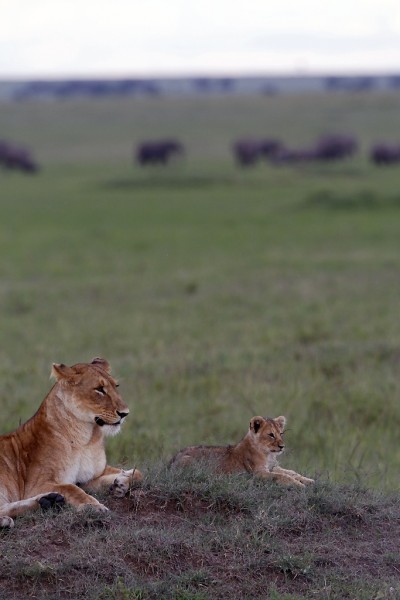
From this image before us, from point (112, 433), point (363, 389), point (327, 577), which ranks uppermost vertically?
point (112, 433)

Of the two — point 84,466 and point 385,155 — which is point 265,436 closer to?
point 84,466

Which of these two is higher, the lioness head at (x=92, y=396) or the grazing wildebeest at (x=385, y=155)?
the lioness head at (x=92, y=396)

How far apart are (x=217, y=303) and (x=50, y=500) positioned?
39.2ft

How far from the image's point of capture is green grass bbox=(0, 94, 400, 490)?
10.2 meters

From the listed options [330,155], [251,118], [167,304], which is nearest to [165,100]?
[251,118]

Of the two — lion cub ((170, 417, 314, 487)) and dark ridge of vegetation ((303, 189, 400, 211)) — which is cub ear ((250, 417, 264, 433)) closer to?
lion cub ((170, 417, 314, 487))

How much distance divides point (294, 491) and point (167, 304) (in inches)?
446

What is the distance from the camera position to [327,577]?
5570 millimetres

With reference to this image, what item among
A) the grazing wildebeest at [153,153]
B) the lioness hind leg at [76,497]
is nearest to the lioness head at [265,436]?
the lioness hind leg at [76,497]

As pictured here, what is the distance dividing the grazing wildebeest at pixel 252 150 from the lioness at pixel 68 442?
46.5 metres

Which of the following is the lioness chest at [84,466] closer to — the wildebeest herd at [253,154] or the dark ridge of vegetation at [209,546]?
the dark ridge of vegetation at [209,546]

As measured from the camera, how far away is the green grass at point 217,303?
10.2 m

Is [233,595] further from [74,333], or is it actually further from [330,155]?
[330,155]

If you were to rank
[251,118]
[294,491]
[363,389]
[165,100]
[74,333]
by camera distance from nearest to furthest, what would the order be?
[294,491], [363,389], [74,333], [251,118], [165,100]
